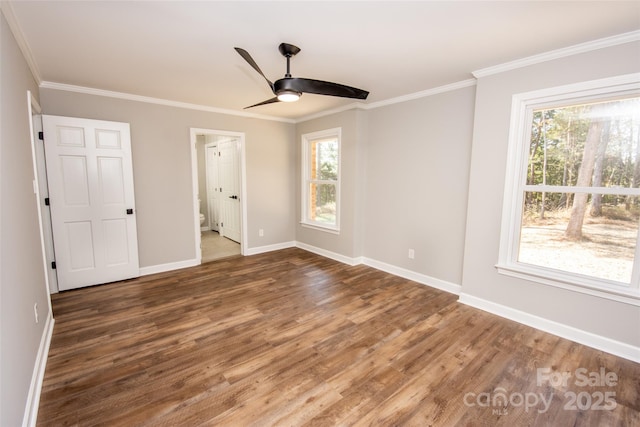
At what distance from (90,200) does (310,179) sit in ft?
10.6

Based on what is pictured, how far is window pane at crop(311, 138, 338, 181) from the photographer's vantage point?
16.0ft

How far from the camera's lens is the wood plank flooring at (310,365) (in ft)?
5.74

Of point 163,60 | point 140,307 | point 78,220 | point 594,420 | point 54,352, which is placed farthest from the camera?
point 78,220

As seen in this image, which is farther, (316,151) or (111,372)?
(316,151)

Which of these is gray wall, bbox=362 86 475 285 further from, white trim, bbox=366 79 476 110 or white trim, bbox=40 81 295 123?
white trim, bbox=40 81 295 123

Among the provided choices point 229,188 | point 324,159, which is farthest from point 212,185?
point 324,159

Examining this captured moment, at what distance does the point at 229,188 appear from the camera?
5.88m

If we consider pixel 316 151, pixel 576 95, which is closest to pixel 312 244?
pixel 316 151

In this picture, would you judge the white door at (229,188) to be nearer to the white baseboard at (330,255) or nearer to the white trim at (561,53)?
the white baseboard at (330,255)

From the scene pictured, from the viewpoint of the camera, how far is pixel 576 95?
2.43 m

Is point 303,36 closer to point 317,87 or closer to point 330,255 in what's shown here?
point 317,87

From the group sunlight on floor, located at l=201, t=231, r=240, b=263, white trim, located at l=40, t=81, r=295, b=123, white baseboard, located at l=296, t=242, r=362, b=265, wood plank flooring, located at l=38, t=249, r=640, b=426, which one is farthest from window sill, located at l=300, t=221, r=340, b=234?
white trim, located at l=40, t=81, r=295, b=123

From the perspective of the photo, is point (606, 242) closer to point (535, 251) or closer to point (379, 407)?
point (535, 251)

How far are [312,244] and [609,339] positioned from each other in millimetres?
3943
